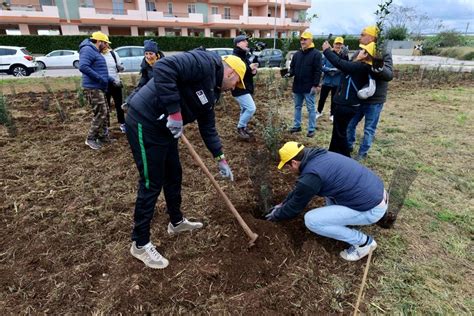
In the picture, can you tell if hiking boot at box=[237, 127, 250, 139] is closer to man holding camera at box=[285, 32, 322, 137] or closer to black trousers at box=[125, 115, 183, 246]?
man holding camera at box=[285, 32, 322, 137]

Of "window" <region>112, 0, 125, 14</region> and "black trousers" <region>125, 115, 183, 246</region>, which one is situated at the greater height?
"window" <region>112, 0, 125, 14</region>

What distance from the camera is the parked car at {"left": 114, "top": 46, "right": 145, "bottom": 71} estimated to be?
1468 cm

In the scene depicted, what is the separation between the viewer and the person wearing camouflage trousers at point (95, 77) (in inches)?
166

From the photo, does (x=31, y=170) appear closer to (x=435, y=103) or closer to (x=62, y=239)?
(x=62, y=239)

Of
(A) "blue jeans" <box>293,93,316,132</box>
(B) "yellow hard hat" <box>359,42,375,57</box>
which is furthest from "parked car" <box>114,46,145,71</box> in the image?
(B) "yellow hard hat" <box>359,42,375,57</box>

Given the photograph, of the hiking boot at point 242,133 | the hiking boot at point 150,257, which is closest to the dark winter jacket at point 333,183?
the hiking boot at point 150,257

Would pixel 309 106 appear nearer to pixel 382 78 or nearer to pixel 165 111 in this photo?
pixel 382 78

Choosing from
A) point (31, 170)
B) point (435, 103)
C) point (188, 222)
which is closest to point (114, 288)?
point (188, 222)

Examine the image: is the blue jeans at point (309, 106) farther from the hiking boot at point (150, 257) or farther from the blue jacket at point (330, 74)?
the hiking boot at point (150, 257)

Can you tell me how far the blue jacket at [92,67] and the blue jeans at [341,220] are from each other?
350 centimetres

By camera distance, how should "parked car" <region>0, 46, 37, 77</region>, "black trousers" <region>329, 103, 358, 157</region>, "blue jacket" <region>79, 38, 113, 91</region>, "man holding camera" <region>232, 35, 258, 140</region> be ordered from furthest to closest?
1. "parked car" <region>0, 46, 37, 77</region>
2. "man holding camera" <region>232, 35, 258, 140</region>
3. "blue jacket" <region>79, 38, 113, 91</region>
4. "black trousers" <region>329, 103, 358, 157</region>

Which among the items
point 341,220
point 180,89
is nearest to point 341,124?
point 341,220

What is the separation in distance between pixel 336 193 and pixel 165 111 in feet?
4.66

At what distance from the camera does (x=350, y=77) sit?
146 inches
